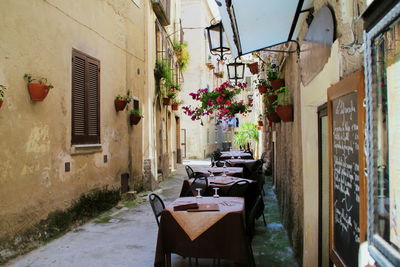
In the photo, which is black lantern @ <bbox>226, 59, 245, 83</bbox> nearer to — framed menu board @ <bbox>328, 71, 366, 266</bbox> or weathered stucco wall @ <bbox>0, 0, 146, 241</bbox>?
weathered stucco wall @ <bbox>0, 0, 146, 241</bbox>

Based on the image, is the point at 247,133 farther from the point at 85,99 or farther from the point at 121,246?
→ the point at 121,246

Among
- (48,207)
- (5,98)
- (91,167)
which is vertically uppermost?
(5,98)

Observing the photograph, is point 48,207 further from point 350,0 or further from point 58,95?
point 350,0

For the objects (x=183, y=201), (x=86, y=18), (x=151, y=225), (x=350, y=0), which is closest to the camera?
(x=350, y=0)

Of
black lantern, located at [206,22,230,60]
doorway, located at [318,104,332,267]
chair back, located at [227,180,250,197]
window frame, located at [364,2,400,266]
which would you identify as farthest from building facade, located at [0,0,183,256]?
window frame, located at [364,2,400,266]

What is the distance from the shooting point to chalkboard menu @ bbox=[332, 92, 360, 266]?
2323 millimetres

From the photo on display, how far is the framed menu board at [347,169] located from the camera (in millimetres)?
2086

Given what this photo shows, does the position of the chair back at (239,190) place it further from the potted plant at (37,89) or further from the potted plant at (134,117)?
the potted plant at (134,117)

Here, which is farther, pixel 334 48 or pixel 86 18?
pixel 86 18

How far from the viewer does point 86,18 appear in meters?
7.77

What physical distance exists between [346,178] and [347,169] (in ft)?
0.24

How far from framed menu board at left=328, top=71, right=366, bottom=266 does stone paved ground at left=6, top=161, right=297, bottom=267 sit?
241 centimetres

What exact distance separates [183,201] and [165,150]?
1033cm

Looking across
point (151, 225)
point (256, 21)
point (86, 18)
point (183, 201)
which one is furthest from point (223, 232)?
point (86, 18)
